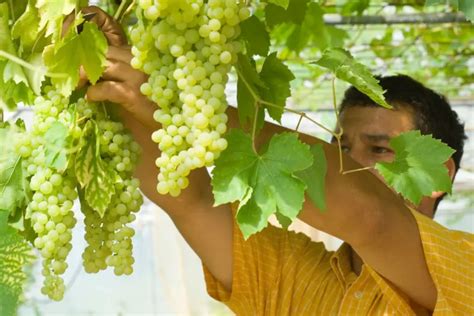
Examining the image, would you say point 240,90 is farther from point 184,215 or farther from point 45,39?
point 184,215

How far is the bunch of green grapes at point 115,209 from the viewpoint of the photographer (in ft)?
3.64

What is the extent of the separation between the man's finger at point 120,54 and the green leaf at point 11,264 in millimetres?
220

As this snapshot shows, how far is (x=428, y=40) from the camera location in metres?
4.23

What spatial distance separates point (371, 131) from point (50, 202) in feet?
3.48

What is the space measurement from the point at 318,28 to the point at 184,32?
156 centimetres

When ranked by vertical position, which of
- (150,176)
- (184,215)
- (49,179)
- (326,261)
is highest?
(49,179)

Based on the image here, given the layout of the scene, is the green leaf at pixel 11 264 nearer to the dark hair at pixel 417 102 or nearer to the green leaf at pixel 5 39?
the green leaf at pixel 5 39

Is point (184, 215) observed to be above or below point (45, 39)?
below

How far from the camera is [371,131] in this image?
2037 mm

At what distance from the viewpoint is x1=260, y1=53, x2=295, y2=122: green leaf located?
1.18 meters

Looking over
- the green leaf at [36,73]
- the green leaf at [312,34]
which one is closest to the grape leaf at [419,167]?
the green leaf at [36,73]

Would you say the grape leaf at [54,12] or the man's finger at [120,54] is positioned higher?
the grape leaf at [54,12]

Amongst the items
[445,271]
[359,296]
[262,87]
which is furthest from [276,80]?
[359,296]

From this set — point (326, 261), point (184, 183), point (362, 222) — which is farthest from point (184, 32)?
point (326, 261)
